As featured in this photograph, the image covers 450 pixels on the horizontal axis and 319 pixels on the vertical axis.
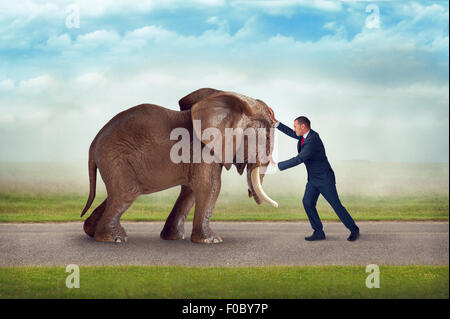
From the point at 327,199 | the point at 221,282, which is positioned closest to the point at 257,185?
the point at 327,199

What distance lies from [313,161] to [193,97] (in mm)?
2232

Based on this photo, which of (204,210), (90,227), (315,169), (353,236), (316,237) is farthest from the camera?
(90,227)

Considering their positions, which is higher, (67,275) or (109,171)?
(109,171)

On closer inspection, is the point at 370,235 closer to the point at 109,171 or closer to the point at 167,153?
the point at 167,153

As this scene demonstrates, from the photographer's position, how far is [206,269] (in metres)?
5.91

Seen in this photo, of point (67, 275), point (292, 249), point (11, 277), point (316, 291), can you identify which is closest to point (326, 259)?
point (292, 249)

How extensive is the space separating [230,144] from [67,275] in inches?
112

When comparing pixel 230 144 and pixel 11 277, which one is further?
pixel 230 144

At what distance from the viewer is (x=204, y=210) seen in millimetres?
7398

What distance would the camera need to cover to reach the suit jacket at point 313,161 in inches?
275

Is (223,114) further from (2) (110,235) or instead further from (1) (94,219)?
(1) (94,219)

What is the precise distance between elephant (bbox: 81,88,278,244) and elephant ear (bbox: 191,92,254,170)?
0.01 meters

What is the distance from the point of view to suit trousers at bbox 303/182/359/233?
23.4 feet

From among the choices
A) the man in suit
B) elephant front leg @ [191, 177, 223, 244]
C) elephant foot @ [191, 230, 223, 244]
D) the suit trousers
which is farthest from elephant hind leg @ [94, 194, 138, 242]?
the suit trousers
